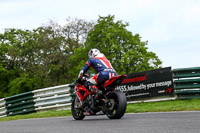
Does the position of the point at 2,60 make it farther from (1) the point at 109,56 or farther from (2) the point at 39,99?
(2) the point at 39,99

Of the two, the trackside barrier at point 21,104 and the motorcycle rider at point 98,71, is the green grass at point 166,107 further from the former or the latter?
the trackside barrier at point 21,104

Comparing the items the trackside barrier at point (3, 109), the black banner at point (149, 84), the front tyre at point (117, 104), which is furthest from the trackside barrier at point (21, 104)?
the front tyre at point (117, 104)

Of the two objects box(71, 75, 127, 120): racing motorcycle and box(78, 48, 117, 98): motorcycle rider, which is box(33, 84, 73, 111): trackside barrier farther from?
box(78, 48, 117, 98): motorcycle rider

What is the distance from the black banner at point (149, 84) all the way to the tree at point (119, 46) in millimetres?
30068

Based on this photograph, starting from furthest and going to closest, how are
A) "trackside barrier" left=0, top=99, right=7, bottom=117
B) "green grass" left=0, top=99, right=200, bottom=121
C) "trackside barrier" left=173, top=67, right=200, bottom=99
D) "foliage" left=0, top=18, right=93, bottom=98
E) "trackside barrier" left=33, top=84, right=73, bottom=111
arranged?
1. "foliage" left=0, top=18, right=93, bottom=98
2. "trackside barrier" left=0, top=99, right=7, bottom=117
3. "trackside barrier" left=33, top=84, right=73, bottom=111
4. "trackside barrier" left=173, top=67, right=200, bottom=99
5. "green grass" left=0, top=99, right=200, bottom=121

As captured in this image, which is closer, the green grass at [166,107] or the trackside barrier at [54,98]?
the green grass at [166,107]

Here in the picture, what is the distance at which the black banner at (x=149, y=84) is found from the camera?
1305 cm

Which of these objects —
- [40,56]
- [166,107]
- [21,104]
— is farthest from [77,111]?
[40,56]

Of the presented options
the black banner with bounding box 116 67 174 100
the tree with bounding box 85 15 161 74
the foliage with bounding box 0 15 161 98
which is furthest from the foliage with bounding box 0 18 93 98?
the black banner with bounding box 116 67 174 100

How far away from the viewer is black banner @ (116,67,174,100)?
42.8 ft

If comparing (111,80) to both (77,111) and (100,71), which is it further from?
(77,111)

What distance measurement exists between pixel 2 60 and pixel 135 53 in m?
21.5

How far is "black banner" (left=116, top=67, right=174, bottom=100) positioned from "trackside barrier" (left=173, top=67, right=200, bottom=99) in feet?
0.87

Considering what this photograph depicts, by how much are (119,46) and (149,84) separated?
107 feet
